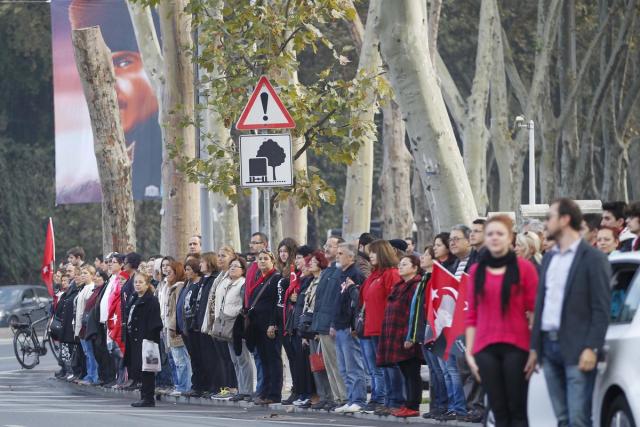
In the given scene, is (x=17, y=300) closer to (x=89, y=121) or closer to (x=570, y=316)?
(x=89, y=121)

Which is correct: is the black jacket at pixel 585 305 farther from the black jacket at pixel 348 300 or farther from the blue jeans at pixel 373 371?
the black jacket at pixel 348 300

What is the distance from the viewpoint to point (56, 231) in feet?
188

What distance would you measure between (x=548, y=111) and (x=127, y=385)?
15.4 m

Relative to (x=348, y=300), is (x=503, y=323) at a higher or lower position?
lower

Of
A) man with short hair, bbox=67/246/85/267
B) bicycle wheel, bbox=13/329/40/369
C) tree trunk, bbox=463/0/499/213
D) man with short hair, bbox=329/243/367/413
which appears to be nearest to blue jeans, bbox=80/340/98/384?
man with short hair, bbox=67/246/85/267

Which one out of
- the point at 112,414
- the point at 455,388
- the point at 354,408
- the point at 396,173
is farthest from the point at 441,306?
the point at 396,173

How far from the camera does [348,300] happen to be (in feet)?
56.3

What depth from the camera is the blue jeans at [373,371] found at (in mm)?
16906

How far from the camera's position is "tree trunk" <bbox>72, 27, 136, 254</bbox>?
1133 inches

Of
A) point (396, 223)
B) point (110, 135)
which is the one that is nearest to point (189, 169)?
point (110, 135)

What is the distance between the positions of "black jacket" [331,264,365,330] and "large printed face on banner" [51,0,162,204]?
62.8 feet

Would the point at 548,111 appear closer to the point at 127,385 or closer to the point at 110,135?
the point at 110,135

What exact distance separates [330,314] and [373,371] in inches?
30.0

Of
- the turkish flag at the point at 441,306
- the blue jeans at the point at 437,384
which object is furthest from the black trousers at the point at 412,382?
the turkish flag at the point at 441,306
